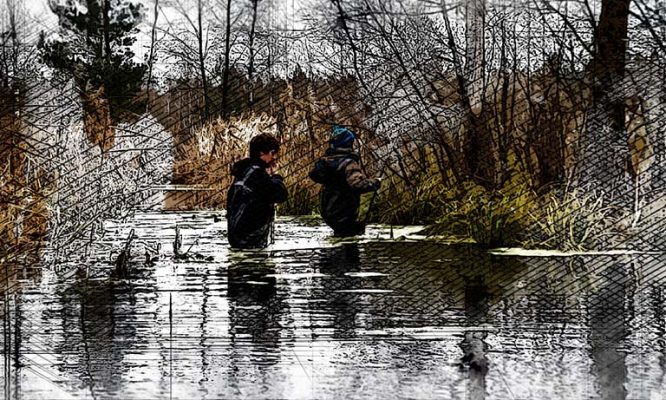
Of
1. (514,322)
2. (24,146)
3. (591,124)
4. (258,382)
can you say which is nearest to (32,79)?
(24,146)

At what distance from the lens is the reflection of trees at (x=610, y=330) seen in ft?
21.3

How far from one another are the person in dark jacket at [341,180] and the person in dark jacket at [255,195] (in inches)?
52.6

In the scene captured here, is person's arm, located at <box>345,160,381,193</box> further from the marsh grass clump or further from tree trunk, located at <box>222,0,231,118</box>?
tree trunk, located at <box>222,0,231,118</box>

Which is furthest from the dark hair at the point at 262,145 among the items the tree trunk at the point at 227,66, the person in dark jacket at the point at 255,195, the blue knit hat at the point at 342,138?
the tree trunk at the point at 227,66

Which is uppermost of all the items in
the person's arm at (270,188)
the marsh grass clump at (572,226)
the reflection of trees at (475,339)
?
the person's arm at (270,188)

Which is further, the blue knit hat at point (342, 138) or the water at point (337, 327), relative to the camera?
the blue knit hat at point (342, 138)

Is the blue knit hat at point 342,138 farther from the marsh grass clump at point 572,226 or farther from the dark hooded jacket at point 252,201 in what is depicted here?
the marsh grass clump at point 572,226

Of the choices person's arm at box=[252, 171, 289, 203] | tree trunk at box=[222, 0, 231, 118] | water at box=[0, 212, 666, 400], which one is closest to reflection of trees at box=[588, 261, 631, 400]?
water at box=[0, 212, 666, 400]

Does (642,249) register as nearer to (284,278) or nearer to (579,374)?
(284,278)

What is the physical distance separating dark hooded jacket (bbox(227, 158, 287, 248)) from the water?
197 millimetres

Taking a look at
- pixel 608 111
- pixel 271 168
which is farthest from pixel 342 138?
pixel 608 111

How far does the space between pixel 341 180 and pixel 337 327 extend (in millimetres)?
5796

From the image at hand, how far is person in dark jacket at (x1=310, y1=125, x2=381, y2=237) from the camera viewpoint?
45.1 ft

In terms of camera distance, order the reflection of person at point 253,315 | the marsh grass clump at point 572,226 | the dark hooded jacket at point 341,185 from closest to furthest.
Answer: the reflection of person at point 253,315, the marsh grass clump at point 572,226, the dark hooded jacket at point 341,185
